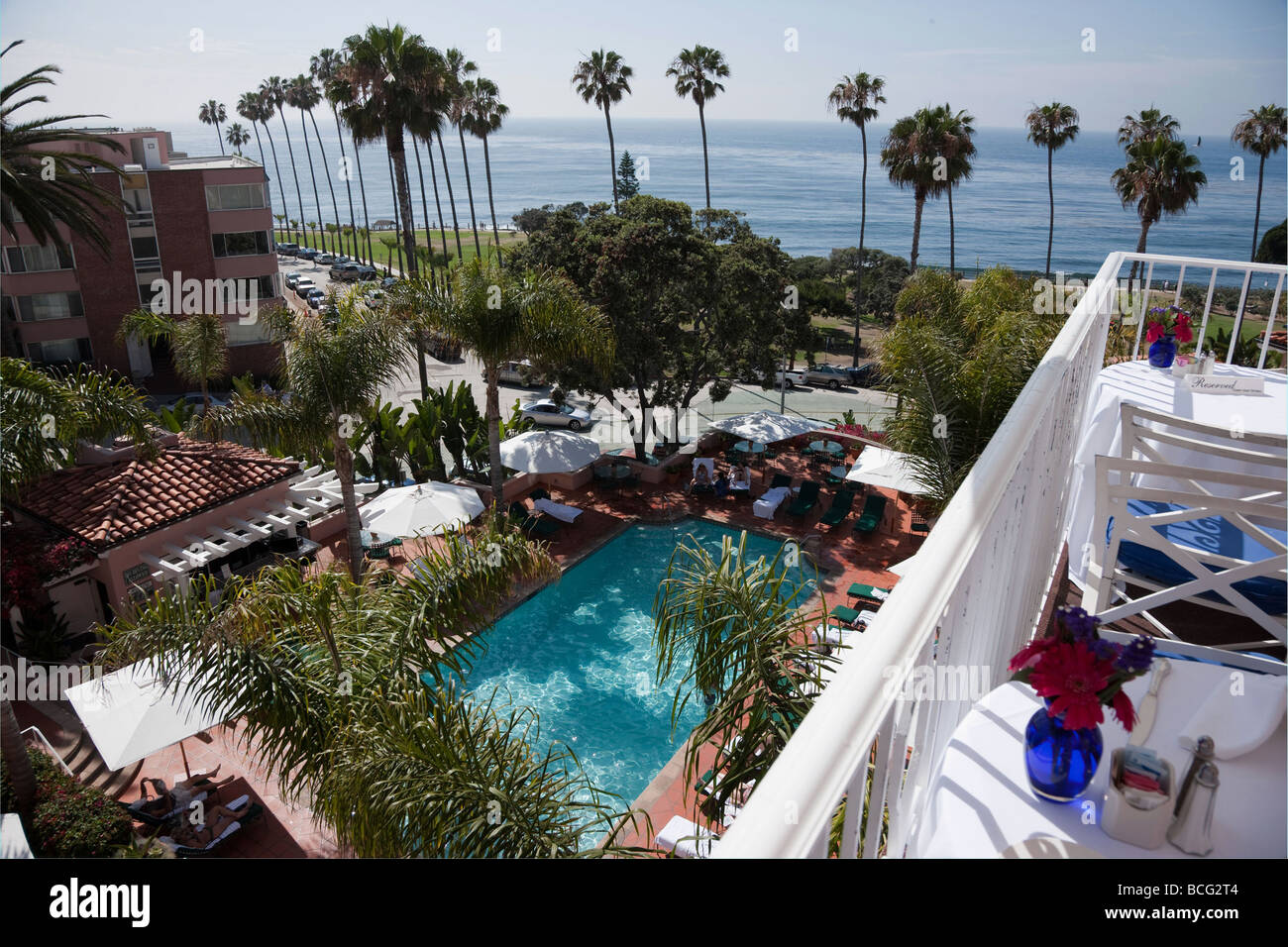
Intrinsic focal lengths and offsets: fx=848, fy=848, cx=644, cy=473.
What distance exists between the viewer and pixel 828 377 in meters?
42.4

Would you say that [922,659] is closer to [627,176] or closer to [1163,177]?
[1163,177]

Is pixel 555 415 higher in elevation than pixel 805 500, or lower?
lower

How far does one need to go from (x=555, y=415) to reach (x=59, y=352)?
20.8m

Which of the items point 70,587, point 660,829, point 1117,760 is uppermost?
point 1117,760

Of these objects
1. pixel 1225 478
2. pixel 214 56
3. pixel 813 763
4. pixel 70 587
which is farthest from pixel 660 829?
pixel 214 56

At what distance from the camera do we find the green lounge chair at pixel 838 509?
20.0 m

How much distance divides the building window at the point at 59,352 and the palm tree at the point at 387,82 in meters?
14.8

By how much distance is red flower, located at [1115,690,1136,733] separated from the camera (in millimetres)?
2182

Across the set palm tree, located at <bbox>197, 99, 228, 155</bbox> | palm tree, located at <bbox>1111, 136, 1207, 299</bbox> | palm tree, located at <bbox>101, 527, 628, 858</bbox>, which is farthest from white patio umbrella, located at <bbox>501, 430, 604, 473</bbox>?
palm tree, located at <bbox>197, 99, 228, 155</bbox>

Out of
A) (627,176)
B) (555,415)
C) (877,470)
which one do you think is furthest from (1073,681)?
(627,176)

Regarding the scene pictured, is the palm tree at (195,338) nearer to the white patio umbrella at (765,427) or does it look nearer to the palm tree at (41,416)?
the palm tree at (41,416)
